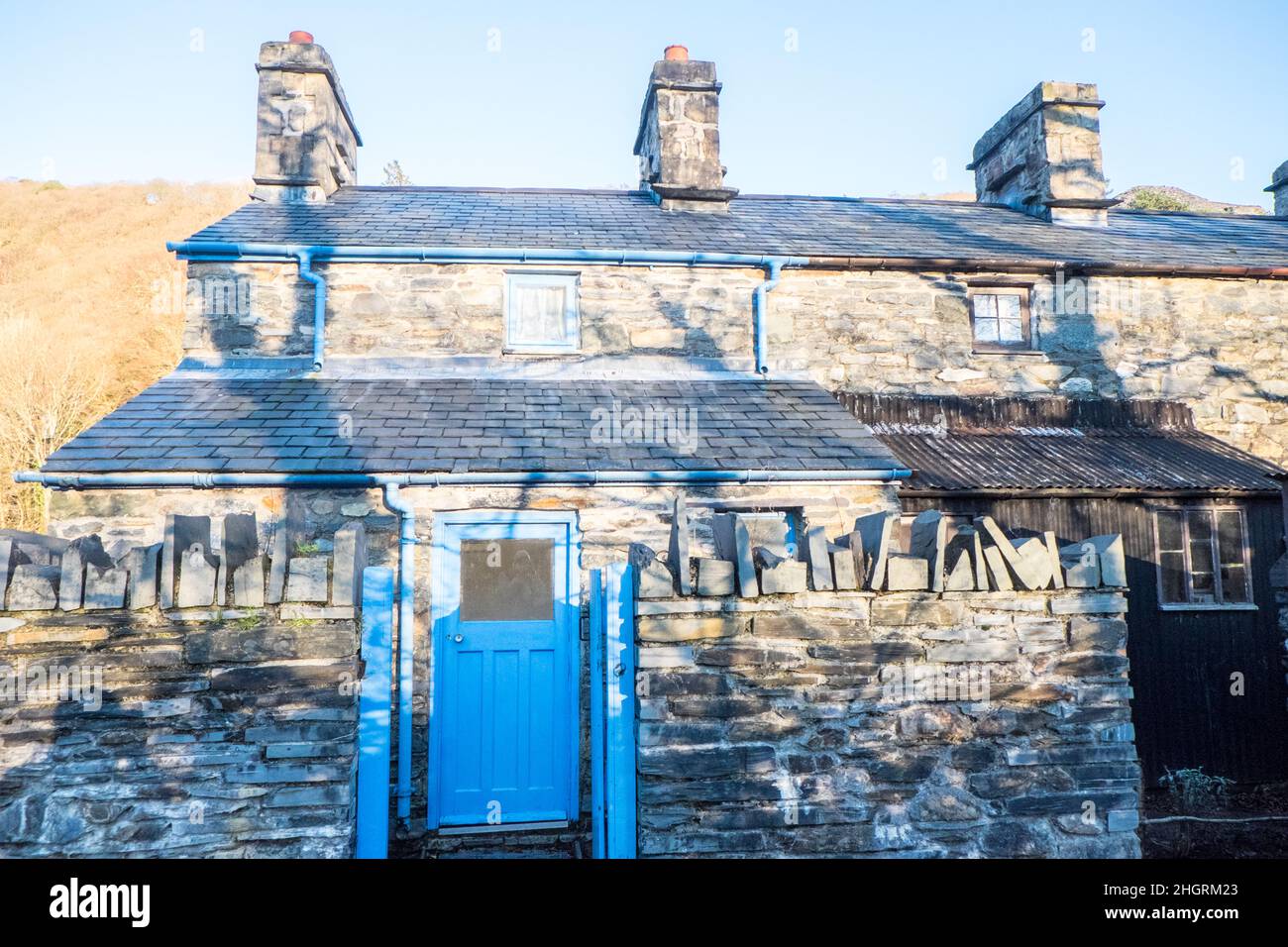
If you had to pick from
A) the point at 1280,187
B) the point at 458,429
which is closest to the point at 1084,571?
the point at 458,429

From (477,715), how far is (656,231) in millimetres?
6306

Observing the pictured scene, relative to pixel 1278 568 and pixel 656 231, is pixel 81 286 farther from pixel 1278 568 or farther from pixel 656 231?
Answer: pixel 1278 568

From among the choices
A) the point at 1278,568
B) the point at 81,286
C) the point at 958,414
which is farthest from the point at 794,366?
the point at 81,286

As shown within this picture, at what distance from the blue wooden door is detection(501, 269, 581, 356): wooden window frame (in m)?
2.70

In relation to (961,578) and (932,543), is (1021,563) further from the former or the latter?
(932,543)

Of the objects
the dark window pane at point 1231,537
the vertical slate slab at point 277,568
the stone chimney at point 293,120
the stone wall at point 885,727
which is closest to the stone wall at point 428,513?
the stone wall at point 885,727

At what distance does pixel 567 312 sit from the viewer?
8500 mm

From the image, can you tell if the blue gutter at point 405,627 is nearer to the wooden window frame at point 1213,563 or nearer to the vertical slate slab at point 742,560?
the vertical slate slab at point 742,560

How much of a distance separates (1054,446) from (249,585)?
804cm

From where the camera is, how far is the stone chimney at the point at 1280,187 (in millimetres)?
12828

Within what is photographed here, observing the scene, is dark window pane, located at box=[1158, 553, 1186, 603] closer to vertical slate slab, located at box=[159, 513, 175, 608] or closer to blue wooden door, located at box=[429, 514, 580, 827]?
blue wooden door, located at box=[429, 514, 580, 827]

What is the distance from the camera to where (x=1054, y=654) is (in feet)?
11.7

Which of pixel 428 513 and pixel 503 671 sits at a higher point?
pixel 428 513
